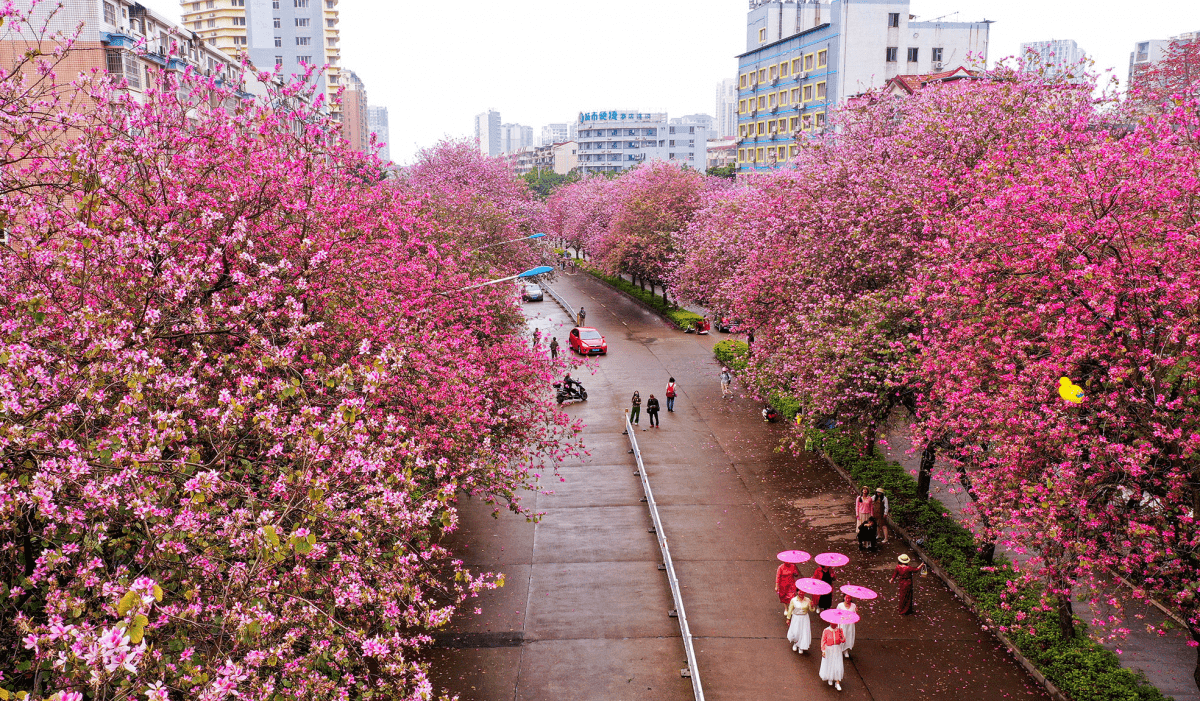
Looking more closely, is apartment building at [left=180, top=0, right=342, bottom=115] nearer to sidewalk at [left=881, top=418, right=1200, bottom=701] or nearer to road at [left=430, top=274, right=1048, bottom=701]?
road at [left=430, top=274, right=1048, bottom=701]

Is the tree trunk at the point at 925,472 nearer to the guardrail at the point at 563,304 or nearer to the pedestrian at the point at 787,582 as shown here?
the pedestrian at the point at 787,582

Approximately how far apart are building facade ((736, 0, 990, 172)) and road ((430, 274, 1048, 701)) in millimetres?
40117

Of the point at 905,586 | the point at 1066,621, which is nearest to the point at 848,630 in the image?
the point at 905,586

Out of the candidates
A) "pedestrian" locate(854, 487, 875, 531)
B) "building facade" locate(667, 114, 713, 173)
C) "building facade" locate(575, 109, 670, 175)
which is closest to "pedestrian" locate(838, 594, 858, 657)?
"pedestrian" locate(854, 487, 875, 531)

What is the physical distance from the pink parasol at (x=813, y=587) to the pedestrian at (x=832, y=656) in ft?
3.45

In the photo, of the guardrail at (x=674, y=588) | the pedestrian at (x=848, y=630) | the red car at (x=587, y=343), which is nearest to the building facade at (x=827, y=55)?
the red car at (x=587, y=343)

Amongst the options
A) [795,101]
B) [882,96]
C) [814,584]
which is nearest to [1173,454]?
[814,584]

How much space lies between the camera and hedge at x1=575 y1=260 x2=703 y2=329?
164 ft

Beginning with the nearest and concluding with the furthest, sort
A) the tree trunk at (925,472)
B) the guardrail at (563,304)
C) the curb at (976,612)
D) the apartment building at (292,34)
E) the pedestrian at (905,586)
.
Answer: the curb at (976,612), the pedestrian at (905,586), the tree trunk at (925,472), the guardrail at (563,304), the apartment building at (292,34)

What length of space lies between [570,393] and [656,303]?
2494cm

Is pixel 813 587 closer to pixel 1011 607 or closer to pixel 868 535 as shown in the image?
pixel 1011 607

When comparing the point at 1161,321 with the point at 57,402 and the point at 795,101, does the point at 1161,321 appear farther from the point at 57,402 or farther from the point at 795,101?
the point at 795,101

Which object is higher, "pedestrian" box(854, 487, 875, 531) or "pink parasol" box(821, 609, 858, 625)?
"pedestrian" box(854, 487, 875, 531)

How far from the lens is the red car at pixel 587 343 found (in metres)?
42.2
